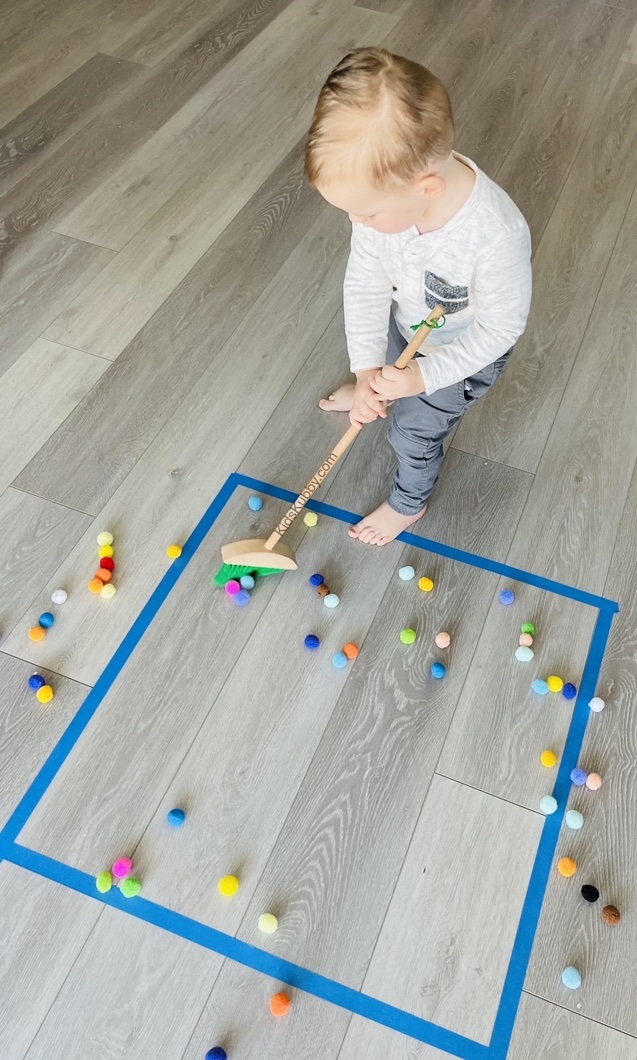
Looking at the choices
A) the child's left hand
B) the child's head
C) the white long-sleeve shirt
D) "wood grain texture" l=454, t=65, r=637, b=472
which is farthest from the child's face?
"wood grain texture" l=454, t=65, r=637, b=472

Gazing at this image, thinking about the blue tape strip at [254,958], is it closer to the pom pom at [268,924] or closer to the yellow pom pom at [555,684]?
the pom pom at [268,924]

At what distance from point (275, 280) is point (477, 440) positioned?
2.29 feet

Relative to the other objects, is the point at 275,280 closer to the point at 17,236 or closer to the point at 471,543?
the point at 17,236

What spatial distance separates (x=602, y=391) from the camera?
6.35 feet

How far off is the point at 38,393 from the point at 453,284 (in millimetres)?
994

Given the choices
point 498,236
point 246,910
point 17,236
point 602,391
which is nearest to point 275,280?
point 17,236

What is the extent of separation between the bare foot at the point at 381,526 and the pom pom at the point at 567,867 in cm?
65

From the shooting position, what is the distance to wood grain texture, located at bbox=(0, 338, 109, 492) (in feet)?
5.83

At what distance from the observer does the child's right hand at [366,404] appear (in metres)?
1.39

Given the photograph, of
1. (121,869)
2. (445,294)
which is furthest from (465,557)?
(121,869)

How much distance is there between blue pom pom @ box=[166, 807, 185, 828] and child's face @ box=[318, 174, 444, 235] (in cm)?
91

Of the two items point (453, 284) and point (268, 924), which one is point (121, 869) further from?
point (453, 284)

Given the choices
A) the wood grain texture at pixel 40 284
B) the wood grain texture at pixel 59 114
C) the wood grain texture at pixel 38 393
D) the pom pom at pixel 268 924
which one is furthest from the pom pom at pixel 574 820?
the wood grain texture at pixel 59 114

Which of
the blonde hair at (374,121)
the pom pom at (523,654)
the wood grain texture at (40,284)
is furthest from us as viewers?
the wood grain texture at (40,284)
